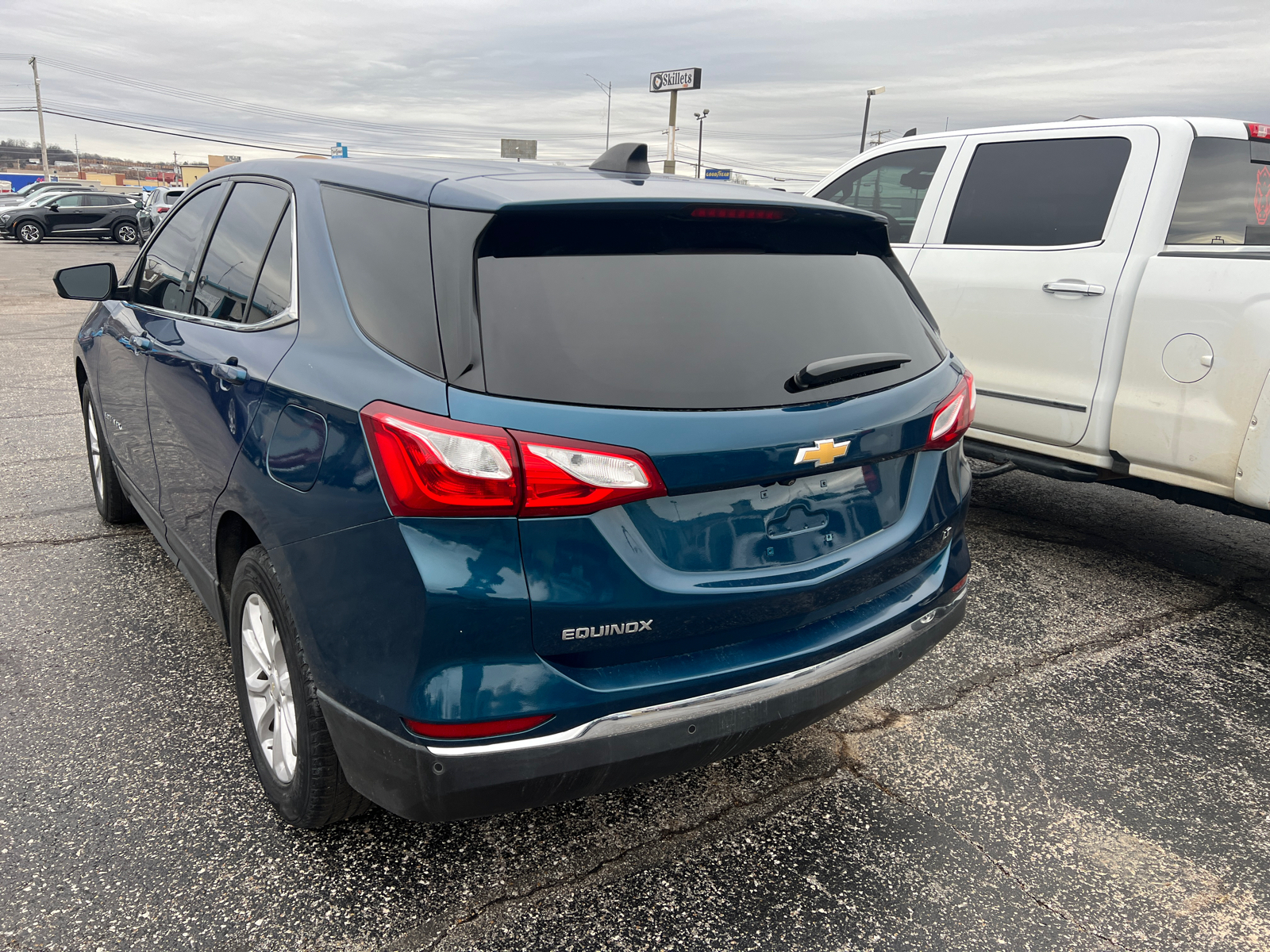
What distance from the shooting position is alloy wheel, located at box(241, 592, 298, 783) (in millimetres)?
2350

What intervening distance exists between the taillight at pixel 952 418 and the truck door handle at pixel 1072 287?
1.85 meters

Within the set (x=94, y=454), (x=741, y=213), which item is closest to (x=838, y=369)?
(x=741, y=213)

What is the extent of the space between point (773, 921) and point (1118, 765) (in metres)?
1.40

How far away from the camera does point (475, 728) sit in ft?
5.98

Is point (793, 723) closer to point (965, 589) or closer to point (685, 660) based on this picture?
point (685, 660)

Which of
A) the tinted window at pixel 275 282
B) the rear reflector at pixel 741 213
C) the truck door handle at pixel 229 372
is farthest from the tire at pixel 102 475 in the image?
the rear reflector at pixel 741 213

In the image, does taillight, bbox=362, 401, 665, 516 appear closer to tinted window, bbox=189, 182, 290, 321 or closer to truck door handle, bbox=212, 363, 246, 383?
truck door handle, bbox=212, 363, 246, 383

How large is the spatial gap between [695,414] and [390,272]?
2.51ft

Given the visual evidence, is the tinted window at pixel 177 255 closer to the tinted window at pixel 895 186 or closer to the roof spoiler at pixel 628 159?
the roof spoiler at pixel 628 159

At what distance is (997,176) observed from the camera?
189 inches

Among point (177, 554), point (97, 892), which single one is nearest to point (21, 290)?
point (177, 554)

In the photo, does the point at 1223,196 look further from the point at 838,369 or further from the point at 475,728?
the point at 475,728

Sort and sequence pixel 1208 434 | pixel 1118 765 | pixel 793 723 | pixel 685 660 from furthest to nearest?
pixel 1208 434 → pixel 1118 765 → pixel 793 723 → pixel 685 660

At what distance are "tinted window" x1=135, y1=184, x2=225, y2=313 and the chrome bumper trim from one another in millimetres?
2098
